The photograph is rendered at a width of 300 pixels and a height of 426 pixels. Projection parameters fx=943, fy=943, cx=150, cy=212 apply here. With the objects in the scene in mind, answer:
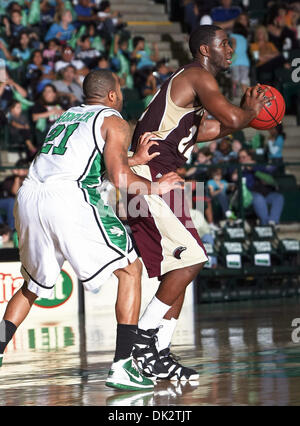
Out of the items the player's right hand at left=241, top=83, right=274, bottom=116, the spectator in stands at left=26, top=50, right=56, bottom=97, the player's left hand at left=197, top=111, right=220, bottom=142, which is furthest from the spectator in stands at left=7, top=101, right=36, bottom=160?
the player's right hand at left=241, top=83, right=274, bottom=116

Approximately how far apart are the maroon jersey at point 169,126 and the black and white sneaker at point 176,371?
1.28 metres

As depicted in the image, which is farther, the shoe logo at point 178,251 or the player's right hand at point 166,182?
the shoe logo at point 178,251

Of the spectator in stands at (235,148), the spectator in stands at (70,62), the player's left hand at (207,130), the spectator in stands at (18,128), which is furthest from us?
the spectator in stands at (70,62)

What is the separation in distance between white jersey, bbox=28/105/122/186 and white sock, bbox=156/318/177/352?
3.91ft

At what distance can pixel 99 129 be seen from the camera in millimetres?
5867

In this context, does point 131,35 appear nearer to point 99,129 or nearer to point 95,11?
point 95,11

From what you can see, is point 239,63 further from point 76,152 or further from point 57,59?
point 76,152

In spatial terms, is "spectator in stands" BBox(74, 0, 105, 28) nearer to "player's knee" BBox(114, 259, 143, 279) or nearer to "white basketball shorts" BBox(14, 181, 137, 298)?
"white basketball shorts" BBox(14, 181, 137, 298)

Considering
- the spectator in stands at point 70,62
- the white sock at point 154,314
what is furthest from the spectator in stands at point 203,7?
the white sock at point 154,314

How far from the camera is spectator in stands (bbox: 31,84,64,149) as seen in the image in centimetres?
1452

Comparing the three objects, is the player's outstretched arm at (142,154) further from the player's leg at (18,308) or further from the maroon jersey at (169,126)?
the player's leg at (18,308)

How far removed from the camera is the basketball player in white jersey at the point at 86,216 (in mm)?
5801

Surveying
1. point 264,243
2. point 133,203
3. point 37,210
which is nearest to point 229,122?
point 133,203
